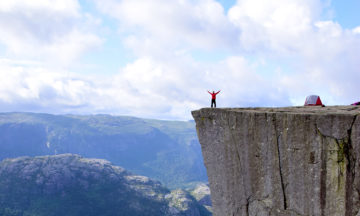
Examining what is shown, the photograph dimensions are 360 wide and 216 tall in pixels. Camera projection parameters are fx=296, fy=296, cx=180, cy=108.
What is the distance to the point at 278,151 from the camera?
46.3ft

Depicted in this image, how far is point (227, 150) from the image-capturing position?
619 inches

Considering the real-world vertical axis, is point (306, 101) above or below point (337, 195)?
above

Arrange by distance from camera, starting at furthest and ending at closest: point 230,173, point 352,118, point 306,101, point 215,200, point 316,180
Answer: point 306,101 < point 215,200 < point 230,173 < point 316,180 < point 352,118

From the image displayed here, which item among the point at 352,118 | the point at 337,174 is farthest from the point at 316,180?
the point at 352,118

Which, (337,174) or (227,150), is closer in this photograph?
(337,174)

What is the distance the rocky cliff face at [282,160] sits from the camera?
12.8 m

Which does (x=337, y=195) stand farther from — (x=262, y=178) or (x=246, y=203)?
(x=246, y=203)

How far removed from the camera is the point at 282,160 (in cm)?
1405

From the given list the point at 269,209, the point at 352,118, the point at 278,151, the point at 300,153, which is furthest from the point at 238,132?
the point at 352,118

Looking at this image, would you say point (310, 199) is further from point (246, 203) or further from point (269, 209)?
point (246, 203)

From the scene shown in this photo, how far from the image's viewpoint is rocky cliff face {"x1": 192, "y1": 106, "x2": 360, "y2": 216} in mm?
12773

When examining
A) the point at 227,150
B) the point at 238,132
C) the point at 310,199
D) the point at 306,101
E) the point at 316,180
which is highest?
the point at 306,101

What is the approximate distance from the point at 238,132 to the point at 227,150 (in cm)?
121

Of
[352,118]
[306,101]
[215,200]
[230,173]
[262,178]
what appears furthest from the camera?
[306,101]
